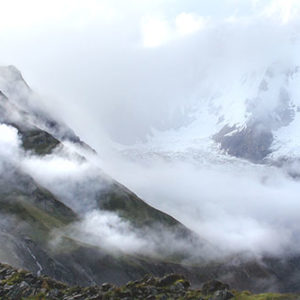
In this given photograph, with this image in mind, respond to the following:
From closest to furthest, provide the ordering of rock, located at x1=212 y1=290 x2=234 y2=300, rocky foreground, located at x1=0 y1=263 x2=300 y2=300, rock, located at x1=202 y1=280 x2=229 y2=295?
rock, located at x1=212 y1=290 x2=234 y2=300 → rocky foreground, located at x1=0 y1=263 x2=300 y2=300 → rock, located at x1=202 y1=280 x2=229 y2=295

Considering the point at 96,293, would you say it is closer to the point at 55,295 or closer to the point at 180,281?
the point at 55,295

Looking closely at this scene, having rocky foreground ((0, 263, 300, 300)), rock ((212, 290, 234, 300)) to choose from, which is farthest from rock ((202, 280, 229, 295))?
rock ((212, 290, 234, 300))

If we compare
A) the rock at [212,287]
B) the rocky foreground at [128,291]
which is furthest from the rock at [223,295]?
the rock at [212,287]

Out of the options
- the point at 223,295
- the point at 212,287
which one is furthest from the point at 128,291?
the point at 223,295

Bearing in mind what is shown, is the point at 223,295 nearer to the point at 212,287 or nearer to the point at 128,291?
the point at 212,287

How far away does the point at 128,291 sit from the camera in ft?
302

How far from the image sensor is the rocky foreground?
87938mm

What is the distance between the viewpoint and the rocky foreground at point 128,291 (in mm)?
87938

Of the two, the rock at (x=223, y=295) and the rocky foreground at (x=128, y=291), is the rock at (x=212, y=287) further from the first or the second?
the rock at (x=223, y=295)

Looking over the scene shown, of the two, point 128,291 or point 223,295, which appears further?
point 128,291

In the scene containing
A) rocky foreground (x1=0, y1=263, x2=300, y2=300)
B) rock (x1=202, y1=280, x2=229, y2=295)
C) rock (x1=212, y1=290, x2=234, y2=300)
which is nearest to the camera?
rock (x1=212, y1=290, x2=234, y2=300)

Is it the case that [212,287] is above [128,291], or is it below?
above

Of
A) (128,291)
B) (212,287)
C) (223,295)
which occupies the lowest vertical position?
(128,291)

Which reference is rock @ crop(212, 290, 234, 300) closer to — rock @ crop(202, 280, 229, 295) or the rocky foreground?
the rocky foreground
